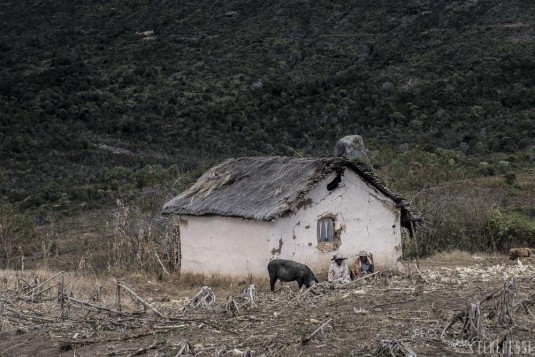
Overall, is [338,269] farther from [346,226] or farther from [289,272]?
[346,226]

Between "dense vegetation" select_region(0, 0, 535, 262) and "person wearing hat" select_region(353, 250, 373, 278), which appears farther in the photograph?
"dense vegetation" select_region(0, 0, 535, 262)

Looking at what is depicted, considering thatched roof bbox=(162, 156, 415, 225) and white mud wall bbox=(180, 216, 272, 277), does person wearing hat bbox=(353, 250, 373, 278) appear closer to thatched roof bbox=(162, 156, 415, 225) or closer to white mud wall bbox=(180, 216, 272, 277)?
thatched roof bbox=(162, 156, 415, 225)

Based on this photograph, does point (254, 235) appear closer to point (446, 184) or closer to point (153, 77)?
point (446, 184)

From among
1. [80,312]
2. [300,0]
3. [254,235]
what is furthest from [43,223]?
[300,0]

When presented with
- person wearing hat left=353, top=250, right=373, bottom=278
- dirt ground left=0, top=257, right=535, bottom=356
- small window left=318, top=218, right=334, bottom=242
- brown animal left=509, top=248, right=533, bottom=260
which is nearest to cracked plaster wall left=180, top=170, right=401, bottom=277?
small window left=318, top=218, right=334, bottom=242

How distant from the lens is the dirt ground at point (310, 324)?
344 inches

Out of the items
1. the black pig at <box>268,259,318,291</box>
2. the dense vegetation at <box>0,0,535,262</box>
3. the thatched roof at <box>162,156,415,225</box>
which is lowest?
the black pig at <box>268,259,318,291</box>

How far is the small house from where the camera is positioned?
54.1 feet

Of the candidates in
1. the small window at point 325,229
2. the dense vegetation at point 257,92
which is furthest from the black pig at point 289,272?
the dense vegetation at point 257,92

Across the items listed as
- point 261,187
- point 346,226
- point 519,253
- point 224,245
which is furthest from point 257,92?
point 346,226

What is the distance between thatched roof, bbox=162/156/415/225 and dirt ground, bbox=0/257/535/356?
3197mm

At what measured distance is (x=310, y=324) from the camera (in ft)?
32.6

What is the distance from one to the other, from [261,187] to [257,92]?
2880 centimetres

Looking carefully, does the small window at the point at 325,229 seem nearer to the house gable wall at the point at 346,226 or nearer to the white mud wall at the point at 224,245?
the house gable wall at the point at 346,226
